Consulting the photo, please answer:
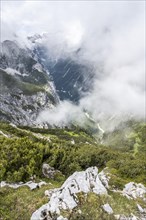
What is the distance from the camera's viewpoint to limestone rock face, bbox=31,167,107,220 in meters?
46.8

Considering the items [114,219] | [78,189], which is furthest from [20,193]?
[114,219]

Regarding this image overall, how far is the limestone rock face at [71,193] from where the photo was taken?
154ft

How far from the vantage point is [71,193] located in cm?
5078

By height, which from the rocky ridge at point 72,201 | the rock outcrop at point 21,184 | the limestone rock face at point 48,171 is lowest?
the rocky ridge at point 72,201

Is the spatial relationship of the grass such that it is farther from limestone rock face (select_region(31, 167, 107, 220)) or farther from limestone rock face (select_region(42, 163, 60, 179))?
limestone rock face (select_region(42, 163, 60, 179))

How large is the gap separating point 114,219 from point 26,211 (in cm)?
1563

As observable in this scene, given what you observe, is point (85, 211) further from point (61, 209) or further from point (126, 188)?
point (126, 188)

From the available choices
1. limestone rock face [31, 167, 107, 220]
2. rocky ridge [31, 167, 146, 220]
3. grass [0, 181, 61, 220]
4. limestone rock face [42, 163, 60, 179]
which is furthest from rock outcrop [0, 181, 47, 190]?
limestone rock face [42, 163, 60, 179]

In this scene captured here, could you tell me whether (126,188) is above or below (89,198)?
above

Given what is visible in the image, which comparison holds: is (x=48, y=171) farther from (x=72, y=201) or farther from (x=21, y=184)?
(x=72, y=201)

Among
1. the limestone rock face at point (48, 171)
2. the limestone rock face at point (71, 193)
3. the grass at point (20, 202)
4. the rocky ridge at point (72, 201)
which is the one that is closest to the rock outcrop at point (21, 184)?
the grass at point (20, 202)

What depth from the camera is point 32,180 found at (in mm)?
72812

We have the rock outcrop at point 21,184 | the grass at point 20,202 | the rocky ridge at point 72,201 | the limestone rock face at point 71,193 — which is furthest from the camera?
the rock outcrop at point 21,184

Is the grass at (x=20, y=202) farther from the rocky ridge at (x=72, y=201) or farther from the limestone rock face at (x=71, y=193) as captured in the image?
the limestone rock face at (x=71, y=193)
